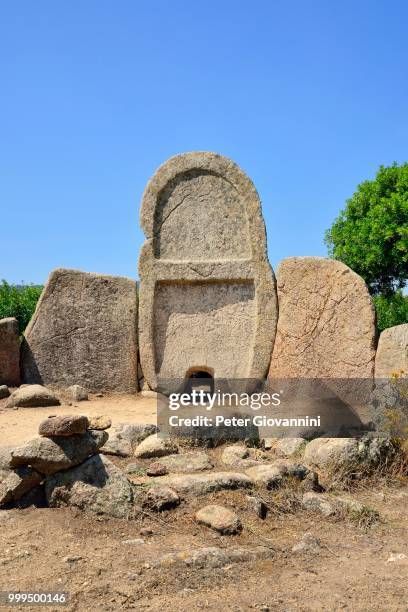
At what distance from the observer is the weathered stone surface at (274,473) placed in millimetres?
5816

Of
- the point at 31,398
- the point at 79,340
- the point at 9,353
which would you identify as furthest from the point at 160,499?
the point at 9,353

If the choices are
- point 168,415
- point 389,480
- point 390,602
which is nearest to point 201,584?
point 390,602

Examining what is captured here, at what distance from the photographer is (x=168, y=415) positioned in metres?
7.62

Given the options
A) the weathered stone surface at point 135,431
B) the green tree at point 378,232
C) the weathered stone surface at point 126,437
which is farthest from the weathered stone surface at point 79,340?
the green tree at point 378,232

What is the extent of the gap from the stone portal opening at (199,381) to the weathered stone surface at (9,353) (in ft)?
8.10

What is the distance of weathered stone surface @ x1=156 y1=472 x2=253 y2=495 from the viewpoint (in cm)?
557

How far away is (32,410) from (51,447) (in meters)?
3.32

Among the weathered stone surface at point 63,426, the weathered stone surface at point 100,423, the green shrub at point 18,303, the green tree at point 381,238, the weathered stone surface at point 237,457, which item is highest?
the green tree at point 381,238

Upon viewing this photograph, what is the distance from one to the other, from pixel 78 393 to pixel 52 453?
3.82 metres

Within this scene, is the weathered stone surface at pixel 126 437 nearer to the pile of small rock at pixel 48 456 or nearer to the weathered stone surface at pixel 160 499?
the pile of small rock at pixel 48 456

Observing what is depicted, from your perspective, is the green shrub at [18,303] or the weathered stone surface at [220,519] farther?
the green shrub at [18,303]

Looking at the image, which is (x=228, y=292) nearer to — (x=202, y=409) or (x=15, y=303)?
(x=202, y=409)

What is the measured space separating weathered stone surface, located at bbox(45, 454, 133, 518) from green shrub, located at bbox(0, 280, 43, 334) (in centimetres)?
799

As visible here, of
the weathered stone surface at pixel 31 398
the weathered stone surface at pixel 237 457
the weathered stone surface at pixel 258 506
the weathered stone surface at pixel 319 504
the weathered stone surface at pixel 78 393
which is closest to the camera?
the weathered stone surface at pixel 258 506
